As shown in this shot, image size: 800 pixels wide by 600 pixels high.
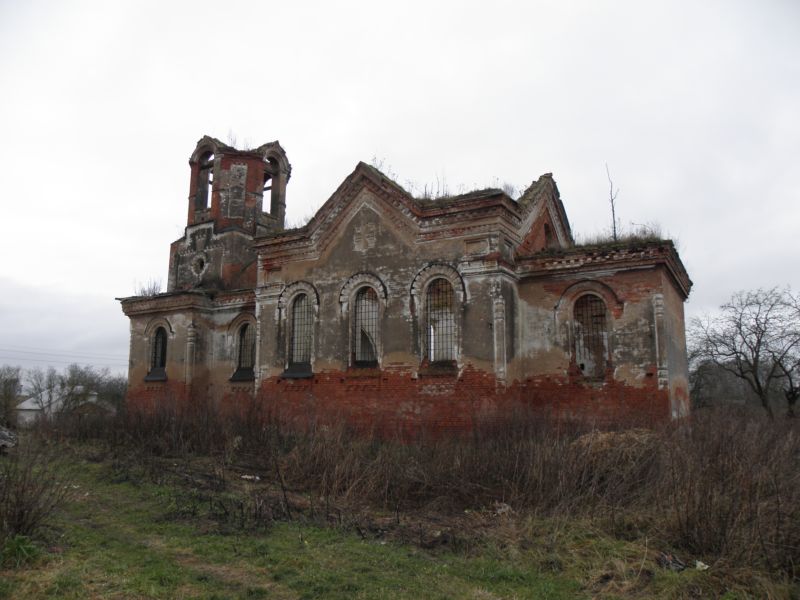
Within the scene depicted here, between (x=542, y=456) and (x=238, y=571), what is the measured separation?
177 inches

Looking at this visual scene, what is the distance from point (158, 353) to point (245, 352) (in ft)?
12.1

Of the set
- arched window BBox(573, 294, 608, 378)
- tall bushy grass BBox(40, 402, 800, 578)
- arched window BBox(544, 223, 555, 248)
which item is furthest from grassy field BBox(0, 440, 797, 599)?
arched window BBox(544, 223, 555, 248)

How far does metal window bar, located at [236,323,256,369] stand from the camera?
21047 mm

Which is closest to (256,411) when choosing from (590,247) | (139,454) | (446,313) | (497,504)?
(139,454)

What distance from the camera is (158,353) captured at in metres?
22.5

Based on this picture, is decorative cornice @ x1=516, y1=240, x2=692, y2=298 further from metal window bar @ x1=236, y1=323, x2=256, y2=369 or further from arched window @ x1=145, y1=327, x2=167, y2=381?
arched window @ x1=145, y1=327, x2=167, y2=381

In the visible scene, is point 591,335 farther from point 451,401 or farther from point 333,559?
point 333,559

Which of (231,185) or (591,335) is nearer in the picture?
(591,335)

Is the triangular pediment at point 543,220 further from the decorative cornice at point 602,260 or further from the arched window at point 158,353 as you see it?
the arched window at point 158,353

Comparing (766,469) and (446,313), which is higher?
(446,313)

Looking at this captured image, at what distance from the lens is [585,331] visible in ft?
48.6

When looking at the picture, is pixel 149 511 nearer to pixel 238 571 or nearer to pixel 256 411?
pixel 238 571

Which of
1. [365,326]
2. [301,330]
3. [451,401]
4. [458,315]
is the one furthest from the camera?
[301,330]

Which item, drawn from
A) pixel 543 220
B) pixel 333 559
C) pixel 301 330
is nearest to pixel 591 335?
pixel 543 220
